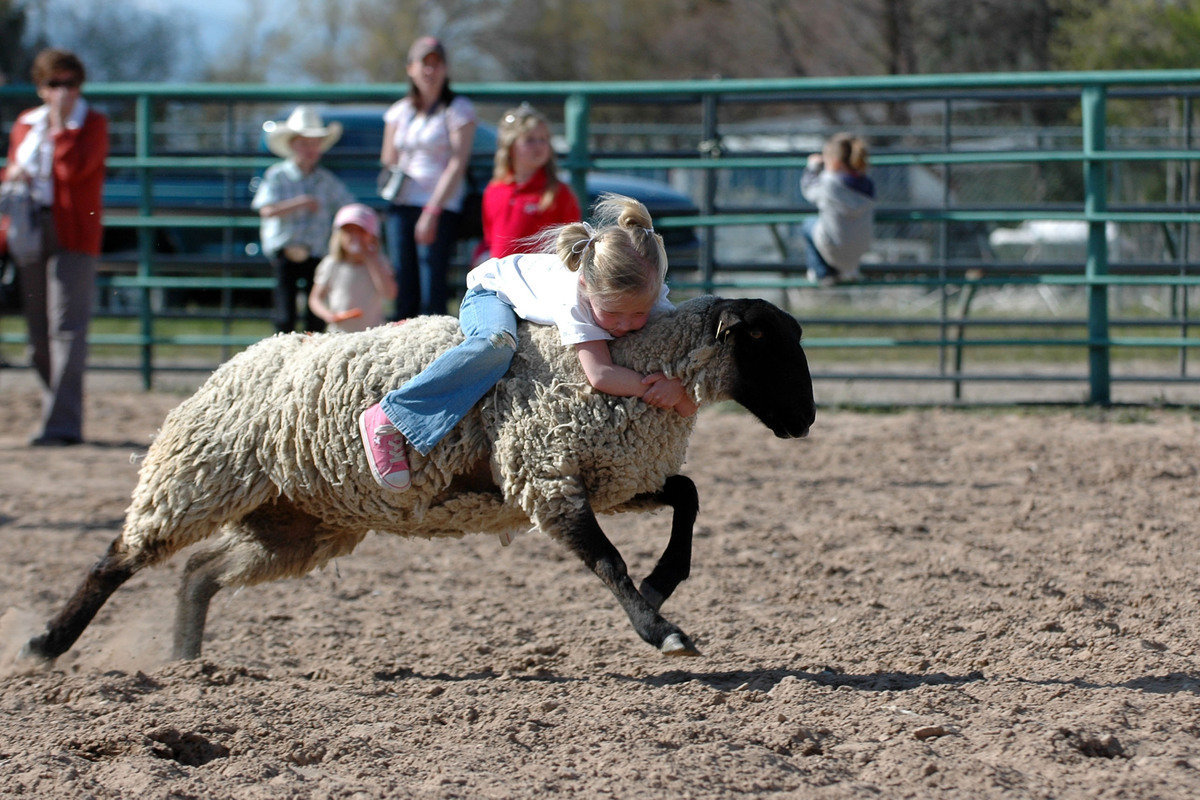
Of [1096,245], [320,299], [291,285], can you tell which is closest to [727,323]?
[320,299]

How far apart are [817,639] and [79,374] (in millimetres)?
5211

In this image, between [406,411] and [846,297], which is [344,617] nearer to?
[406,411]

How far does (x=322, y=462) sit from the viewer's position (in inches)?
150

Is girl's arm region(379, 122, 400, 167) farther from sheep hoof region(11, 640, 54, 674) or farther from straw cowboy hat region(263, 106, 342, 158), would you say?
sheep hoof region(11, 640, 54, 674)

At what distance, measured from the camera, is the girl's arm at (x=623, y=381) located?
3.63 meters

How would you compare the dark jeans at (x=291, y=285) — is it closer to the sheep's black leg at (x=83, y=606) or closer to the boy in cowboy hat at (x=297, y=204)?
the boy in cowboy hat at (x=297, y=204)

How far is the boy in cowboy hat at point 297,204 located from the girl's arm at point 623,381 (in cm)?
454

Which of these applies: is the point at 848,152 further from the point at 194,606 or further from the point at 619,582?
the point at 194,606

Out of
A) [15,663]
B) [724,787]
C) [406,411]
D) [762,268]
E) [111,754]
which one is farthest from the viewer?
[762,268]

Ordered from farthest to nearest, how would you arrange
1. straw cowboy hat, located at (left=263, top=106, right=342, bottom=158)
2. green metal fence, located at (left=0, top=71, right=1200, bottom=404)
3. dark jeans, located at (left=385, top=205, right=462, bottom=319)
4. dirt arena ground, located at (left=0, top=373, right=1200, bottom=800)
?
green metal fence, located at (left=0, top=71, right=1200, bottom=404), straw cowboy hat, located at (left=263, top=106, right=342, bottom=158), dark jeans, located at (left=385, top=205, right=462, bottom=319), dirt arena ground, located at (left=0, top=373, right=1200, bottom=800)

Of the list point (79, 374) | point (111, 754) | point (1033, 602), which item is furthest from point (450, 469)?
point (79, 374)

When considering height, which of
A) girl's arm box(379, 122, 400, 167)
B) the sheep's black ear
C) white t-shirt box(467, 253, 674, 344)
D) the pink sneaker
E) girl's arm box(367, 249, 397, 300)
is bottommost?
the pink sneaker

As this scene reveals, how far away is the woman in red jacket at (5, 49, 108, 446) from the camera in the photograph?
7238mm

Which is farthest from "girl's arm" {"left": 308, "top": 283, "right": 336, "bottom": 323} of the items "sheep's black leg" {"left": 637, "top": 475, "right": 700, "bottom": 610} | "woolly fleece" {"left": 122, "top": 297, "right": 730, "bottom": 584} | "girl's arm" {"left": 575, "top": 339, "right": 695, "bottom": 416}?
"sheep's black leg" {"left": 637, "top": 475, "right": 700, "bottom": 610}
